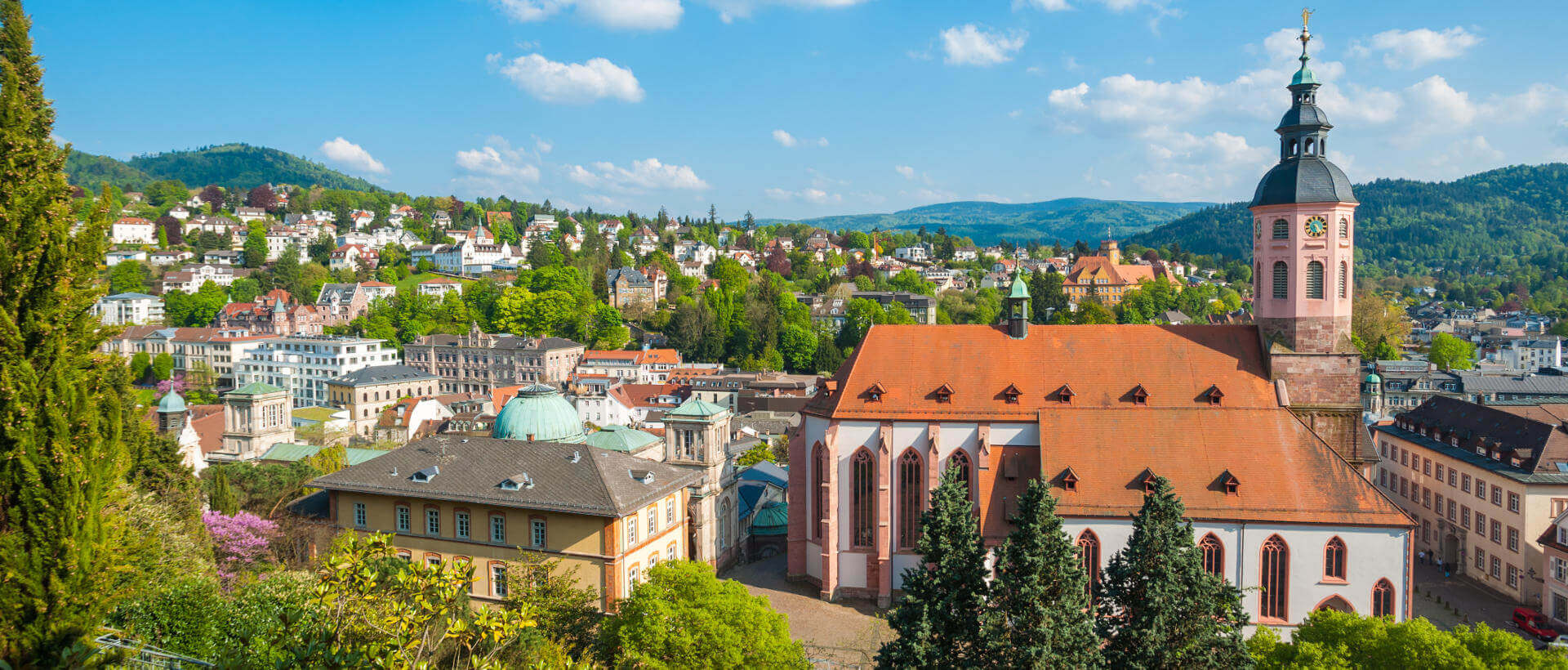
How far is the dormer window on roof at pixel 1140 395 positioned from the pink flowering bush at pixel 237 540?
32.9 m

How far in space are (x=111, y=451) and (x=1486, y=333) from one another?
177 metres

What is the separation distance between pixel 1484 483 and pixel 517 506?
4410 cm

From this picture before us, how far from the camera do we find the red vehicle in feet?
119

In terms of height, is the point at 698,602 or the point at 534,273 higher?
the point at 534,273

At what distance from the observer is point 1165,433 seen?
33625 mm

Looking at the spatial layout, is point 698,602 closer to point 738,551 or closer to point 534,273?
point 738,551

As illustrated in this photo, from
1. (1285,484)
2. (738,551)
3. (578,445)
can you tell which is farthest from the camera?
(738,551)

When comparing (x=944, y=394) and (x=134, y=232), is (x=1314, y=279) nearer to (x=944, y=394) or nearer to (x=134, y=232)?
(x=944, y=394)

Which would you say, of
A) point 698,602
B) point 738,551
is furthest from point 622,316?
point 698,602

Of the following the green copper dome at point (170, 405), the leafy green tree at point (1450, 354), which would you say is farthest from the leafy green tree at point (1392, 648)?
the leafy green tree at point (1450, 354)

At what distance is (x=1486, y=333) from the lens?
145 meters

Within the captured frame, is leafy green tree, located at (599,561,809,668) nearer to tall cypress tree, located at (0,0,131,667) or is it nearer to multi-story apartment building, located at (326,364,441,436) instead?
tall cypress tree, located at (0,0,131,667)

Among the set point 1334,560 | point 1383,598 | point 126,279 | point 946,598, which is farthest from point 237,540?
point 126,279

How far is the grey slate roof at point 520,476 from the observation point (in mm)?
35031
